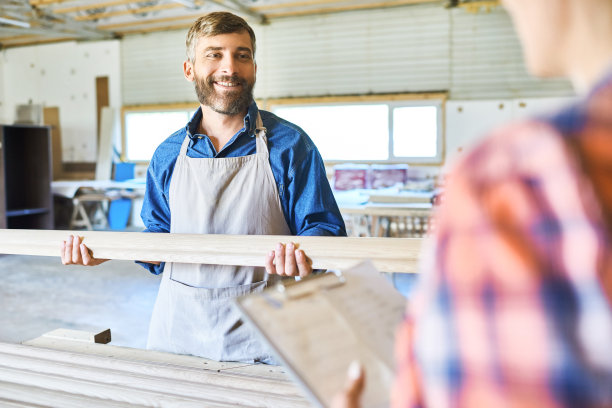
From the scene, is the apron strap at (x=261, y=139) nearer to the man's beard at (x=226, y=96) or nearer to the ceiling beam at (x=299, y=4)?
the man's beard at (x=226, y=96)

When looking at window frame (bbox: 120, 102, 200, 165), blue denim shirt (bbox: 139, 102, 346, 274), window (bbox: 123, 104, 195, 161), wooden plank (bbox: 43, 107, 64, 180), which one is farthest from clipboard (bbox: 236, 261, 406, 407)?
wooden plank (bbox: 43, 107, 64, 180)

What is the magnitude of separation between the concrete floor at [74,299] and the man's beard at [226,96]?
2866mm

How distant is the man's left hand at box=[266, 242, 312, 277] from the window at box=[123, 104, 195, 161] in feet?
28.1

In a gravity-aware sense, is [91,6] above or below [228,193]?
above

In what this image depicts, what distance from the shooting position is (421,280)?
1.62 ft

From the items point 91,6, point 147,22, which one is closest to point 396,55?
point 147,22

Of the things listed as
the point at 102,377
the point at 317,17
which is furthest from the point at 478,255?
the point at 317,17

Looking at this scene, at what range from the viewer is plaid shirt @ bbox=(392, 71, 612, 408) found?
402 millimetres

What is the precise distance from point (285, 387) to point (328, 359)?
73 centimetres

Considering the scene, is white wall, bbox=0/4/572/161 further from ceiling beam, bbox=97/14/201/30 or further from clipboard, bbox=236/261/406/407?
clipboard, bbox=236/261/406/407

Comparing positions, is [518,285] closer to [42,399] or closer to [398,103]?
[42,399]

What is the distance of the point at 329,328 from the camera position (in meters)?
0.68

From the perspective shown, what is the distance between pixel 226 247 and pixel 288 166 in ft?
1.69

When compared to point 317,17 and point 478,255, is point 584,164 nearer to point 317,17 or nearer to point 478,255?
point 478,255
